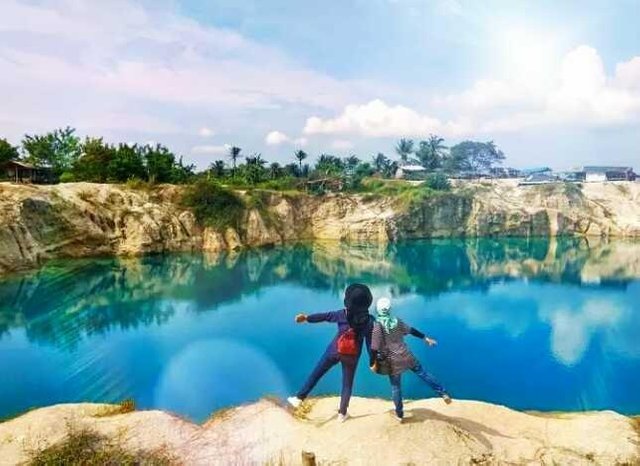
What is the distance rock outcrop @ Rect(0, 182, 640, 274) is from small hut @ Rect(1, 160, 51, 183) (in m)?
8.61

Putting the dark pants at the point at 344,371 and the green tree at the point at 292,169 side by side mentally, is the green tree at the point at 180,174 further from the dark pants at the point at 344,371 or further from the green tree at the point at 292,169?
the dark pants at the point at 344,371

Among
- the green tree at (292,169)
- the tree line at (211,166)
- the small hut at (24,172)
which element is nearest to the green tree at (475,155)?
the tree line at (211,166)

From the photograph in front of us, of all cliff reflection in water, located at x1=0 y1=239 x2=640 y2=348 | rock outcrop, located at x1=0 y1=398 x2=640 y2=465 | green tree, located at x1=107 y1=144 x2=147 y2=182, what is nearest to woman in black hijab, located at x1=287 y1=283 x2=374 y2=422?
rock outcrop, located at x1=0 y1=398 x2=640 y2=465

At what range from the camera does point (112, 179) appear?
47.6 m

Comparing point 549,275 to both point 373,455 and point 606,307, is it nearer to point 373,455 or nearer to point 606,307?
point 606,307

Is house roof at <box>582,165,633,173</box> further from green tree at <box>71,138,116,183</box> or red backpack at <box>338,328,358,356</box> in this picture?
red backpack at <box>338,328,358,356</box>

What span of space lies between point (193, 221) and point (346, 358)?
126ft

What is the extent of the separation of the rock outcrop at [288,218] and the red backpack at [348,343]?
29.0 meters

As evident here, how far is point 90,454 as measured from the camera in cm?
804

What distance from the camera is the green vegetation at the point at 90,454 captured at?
7770 mm

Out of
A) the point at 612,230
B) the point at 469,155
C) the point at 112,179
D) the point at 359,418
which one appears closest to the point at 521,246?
the point at 612,230

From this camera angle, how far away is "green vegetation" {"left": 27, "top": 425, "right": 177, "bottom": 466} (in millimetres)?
7770

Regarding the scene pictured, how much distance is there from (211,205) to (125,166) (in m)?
8.94

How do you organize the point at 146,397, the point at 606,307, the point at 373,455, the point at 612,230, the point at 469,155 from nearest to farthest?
1. the point at 373,455
2. the point at 146,397
3. the point at 606,307
4. the point at 612,230
5. the point at 469,155
